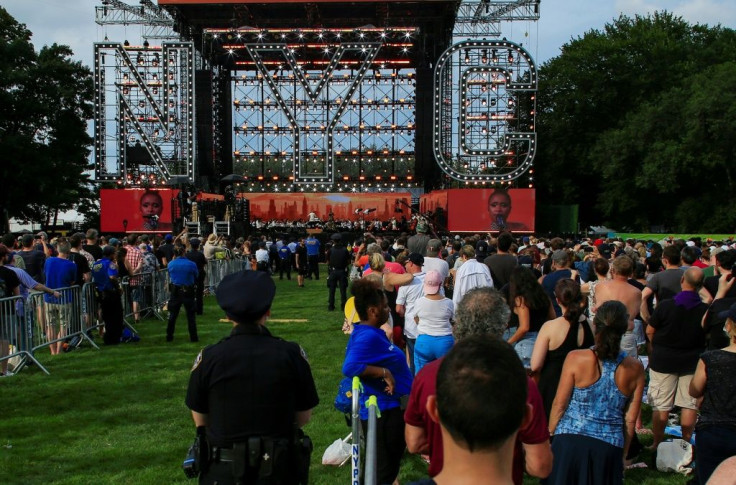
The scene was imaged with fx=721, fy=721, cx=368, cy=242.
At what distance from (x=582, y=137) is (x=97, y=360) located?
125 feet

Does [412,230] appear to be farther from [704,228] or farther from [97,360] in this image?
[97,360]

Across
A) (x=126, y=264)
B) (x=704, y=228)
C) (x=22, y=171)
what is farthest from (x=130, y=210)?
(x=704, y=228)

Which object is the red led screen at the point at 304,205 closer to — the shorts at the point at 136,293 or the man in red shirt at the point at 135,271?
the shorts at the point at 136,293

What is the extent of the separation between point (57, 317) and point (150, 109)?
2198 cm

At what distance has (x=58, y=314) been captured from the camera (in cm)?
1054

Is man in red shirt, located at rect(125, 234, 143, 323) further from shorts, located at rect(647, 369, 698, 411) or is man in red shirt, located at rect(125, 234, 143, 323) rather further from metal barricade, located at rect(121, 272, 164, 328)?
shorts, located at rect(647, 369, 698, 411)

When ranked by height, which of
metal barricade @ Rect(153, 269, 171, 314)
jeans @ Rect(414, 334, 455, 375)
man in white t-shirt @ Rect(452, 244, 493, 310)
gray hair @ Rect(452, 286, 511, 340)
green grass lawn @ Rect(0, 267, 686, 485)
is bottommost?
green grass lawn @ Rect(0, 267, 686, 485)

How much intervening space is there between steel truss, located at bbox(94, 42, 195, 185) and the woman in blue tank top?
88.6 ft

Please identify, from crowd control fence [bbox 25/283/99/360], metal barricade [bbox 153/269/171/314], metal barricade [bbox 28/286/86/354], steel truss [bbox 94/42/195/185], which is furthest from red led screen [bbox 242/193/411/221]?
metal barricade [bbox 28/286/86/354]

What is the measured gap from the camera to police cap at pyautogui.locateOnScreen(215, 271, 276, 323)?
324 centimetres

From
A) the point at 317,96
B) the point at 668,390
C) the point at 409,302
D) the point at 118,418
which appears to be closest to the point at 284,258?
the point at 317,96

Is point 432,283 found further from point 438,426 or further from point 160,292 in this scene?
point 160,292

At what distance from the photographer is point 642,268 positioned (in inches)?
319

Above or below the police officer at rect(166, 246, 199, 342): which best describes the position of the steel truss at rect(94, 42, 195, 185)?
above
